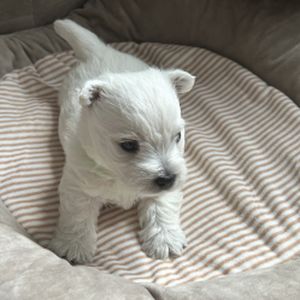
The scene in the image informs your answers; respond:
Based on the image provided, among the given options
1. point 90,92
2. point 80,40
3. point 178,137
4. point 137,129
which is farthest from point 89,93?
point 80,40

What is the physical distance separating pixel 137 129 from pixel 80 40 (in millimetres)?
969

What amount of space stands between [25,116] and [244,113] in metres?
1.21

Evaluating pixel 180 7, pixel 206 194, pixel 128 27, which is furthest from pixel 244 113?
pixel 128 27

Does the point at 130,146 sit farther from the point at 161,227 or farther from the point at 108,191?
the point at 161,227

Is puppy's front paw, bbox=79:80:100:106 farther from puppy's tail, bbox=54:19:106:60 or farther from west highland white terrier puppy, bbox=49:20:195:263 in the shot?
puppy's tail, bbox=54:19:106:60

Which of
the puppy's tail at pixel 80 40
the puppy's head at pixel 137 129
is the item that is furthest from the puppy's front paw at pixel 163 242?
the puppy's tail at pixel 80 40

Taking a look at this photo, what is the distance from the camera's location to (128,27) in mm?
2865

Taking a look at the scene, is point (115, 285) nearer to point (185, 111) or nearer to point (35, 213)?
point (35, 213)

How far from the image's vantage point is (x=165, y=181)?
1.43 metres

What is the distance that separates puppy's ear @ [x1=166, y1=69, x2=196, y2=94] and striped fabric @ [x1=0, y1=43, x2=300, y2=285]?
1.70ft

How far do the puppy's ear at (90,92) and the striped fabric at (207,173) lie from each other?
0.60 m

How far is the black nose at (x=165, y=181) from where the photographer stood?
1.43 meters

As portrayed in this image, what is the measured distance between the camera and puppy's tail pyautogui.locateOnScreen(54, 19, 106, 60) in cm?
212

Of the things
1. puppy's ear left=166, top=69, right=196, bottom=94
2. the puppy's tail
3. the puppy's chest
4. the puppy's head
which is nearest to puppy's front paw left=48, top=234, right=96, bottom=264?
the puppy's chest
